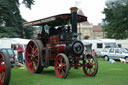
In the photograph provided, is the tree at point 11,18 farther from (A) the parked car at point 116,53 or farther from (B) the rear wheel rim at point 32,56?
(B) the rear wheel rim at point 32,56

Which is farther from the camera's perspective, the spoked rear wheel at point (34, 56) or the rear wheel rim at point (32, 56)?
the rear wheel rim at point (32, 56)

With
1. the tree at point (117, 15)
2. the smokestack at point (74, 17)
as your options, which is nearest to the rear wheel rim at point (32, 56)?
the smokestack at point (74, 17)

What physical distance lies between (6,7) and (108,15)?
14.5 metres

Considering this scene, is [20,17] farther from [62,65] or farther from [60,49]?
[62,65]

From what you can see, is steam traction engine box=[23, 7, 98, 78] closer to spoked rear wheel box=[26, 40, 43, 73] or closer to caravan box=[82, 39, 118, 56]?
spoked rear wheel box=[26, 40, 43, 73]

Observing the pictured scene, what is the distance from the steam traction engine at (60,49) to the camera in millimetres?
7298

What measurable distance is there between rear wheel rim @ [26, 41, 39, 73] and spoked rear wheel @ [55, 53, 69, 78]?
131 cm

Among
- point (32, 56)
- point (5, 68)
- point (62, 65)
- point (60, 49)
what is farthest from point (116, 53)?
point (5, 68)

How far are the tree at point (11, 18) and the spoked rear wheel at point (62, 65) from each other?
12742 millimetres

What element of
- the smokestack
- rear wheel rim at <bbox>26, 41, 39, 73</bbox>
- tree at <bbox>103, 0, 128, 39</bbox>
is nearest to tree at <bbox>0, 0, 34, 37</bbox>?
tree at <bbox>103, 0, 128, 39</bbox>

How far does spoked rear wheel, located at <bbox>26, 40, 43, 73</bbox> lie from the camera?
8164mm

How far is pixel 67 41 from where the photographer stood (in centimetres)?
766

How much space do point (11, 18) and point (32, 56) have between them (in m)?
13.1

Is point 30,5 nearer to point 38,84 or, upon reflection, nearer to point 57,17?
point 57,17
